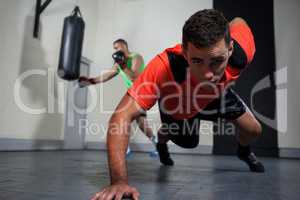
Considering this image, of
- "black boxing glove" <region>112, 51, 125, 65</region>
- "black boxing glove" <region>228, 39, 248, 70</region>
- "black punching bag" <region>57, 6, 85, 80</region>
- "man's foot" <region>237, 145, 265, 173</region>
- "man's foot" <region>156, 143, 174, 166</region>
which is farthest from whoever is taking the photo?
"black boxing glove" <region>112, 51, 125, 65</region>

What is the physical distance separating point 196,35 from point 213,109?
72 cm

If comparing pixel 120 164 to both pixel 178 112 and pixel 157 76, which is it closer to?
pixel 157 76

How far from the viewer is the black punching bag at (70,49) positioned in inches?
121

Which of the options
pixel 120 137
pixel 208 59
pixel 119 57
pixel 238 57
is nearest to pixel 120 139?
pixel 120 137

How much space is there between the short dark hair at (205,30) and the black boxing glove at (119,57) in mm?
2321

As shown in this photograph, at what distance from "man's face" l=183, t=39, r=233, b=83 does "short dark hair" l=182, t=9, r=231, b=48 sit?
0.02 m

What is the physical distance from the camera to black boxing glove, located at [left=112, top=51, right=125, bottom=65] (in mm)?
3388

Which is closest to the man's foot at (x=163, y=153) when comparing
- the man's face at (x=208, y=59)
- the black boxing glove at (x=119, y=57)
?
the man's face at (x=208, y=59)

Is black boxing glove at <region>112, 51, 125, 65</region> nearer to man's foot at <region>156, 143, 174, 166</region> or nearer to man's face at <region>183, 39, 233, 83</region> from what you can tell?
man's foot at <region>156, 143, 174, 166</region>

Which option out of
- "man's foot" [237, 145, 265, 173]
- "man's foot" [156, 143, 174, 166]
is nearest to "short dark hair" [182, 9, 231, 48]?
"man's foot" [237, 145, 265, 173]

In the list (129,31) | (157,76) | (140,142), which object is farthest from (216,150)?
(157,76)

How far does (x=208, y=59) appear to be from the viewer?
104cm

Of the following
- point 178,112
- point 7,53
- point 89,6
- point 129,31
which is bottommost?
point 178,112

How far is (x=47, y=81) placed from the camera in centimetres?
371
